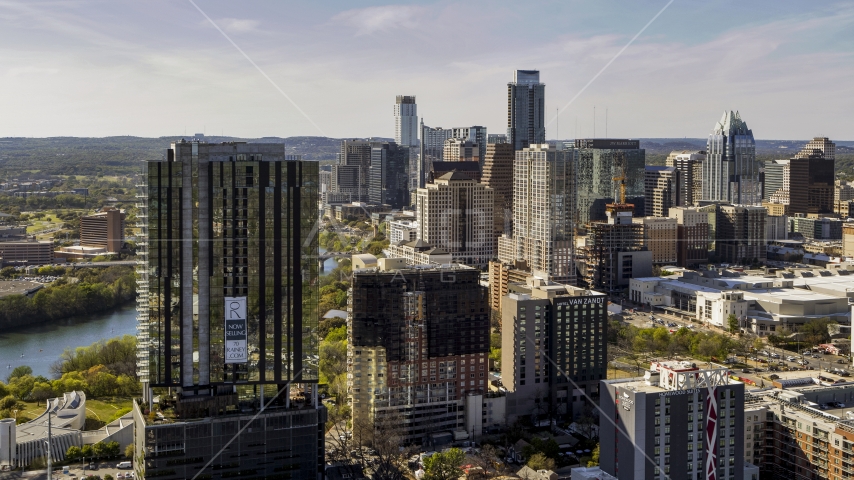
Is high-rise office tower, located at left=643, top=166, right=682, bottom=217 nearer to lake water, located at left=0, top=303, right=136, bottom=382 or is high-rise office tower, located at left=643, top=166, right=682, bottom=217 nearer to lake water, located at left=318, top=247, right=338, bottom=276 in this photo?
lake water, located at left=318, top=247, right=338, bottom=276

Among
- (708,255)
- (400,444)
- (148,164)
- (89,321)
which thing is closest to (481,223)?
(708,255)

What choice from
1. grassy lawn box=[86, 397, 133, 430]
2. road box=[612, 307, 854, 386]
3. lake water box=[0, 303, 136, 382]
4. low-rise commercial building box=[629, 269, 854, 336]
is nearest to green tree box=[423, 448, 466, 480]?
grassy lawn box=[86, 397, 133, 430]

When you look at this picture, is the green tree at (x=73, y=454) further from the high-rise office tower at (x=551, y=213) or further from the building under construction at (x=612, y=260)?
the building under construction at (x=612, y=260)

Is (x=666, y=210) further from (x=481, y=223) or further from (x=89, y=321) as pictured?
(x=89, y=321)

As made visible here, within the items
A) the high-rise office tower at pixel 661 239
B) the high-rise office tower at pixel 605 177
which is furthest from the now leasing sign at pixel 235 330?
the high-rise office tower at pixel 605 177

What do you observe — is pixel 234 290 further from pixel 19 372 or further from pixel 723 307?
pixel 723 307
